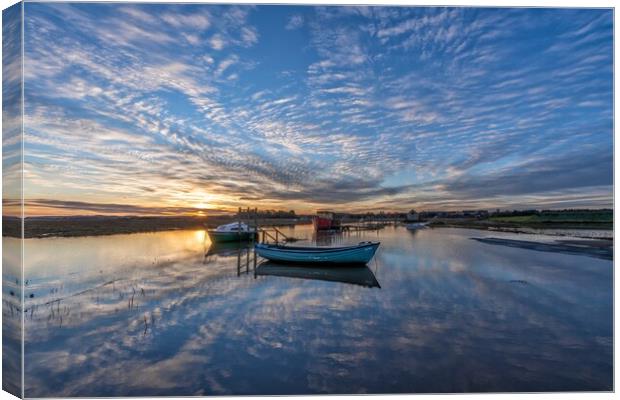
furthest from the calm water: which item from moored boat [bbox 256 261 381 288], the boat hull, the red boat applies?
the red boat

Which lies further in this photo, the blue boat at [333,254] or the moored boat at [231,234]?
the moored boat at [231,234]

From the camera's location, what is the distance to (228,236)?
1068 inches

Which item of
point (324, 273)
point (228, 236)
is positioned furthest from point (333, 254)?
point (228, 236)

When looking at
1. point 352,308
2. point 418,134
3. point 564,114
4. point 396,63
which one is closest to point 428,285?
point 352,308

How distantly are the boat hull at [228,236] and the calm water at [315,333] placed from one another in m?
13.2

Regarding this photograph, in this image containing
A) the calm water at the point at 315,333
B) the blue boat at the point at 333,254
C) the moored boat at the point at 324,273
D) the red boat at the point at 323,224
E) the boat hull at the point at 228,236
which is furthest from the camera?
the red boat at the point at 323,224

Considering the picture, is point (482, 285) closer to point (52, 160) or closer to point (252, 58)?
point (252, 58)

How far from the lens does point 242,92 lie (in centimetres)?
970

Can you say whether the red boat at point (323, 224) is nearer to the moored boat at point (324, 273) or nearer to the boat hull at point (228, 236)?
the boat hull at point (228, 236)

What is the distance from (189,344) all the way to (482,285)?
954 cm

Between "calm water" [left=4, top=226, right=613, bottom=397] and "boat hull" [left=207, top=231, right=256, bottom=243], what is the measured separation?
43.3 ft

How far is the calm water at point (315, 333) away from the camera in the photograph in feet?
18.0

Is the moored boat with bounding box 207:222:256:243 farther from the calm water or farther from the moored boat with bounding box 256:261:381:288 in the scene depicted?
the calm water

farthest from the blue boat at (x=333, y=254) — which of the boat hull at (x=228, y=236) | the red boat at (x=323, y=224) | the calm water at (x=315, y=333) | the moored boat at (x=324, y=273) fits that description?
the red boat at (x=323, y=224)
